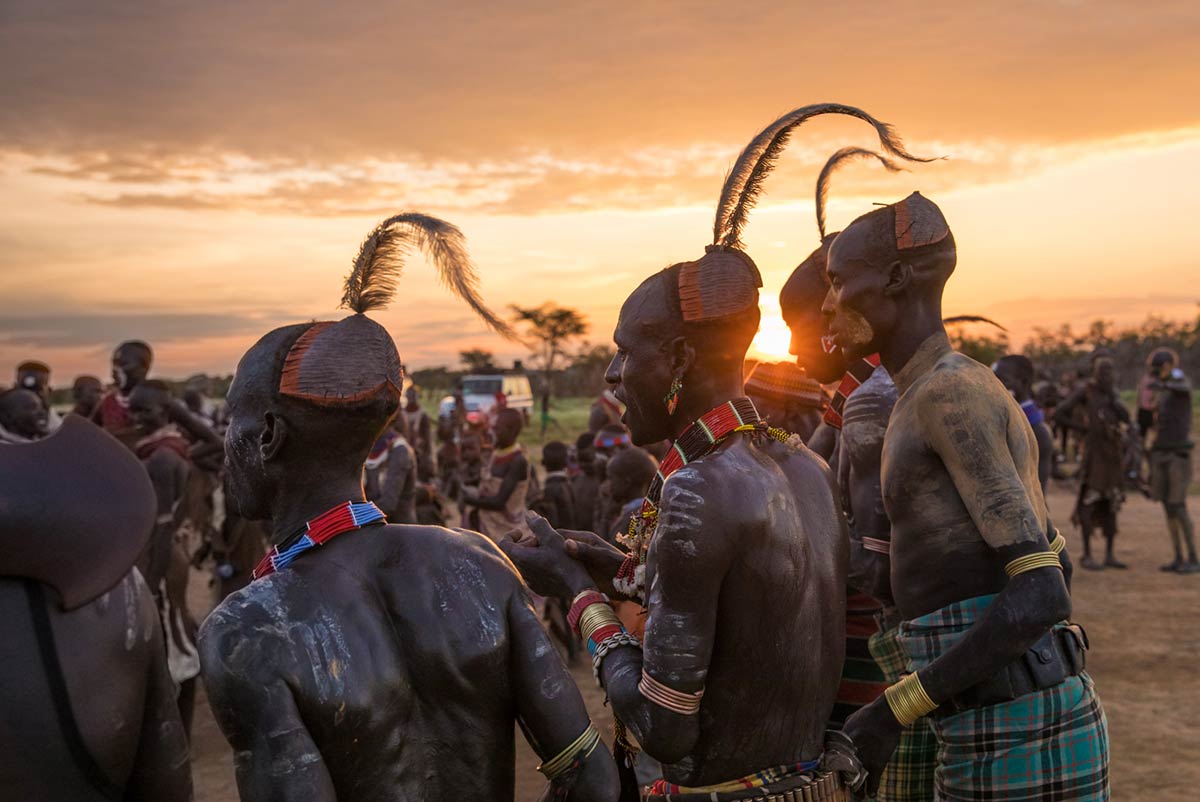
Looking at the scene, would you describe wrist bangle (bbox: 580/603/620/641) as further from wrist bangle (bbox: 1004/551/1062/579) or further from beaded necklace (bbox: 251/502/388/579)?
wrist bangle (bbox: 1004/551/1062/579)

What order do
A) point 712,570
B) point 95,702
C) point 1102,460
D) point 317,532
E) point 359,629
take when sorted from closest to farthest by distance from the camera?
point 359,629 → point 317,532 → point 712,570 → point 95,702 → point 1102,460

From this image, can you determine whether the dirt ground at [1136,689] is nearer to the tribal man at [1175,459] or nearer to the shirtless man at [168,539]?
the tribal man at [1175,459]

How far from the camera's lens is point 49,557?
246cm

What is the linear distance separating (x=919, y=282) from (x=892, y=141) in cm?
63

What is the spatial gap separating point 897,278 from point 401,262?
160 centimetres

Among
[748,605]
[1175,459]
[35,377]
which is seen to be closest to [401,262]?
[748,605]

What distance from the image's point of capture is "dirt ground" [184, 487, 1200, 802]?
6.73m

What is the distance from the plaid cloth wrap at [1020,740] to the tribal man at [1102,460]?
10.8 m

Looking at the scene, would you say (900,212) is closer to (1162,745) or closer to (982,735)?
(982,735)

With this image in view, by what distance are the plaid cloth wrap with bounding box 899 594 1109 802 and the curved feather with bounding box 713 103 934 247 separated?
129cm

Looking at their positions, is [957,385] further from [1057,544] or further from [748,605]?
[748,605]

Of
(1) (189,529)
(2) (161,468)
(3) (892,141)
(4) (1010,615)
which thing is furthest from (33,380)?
(4) (1010,615)

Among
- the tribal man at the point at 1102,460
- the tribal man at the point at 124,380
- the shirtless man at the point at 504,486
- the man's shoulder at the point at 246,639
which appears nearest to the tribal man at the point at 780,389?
the man's shoulder at the point at 246,639

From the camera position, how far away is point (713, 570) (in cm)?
231
